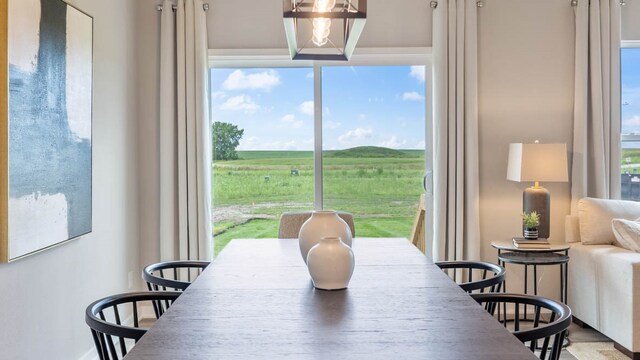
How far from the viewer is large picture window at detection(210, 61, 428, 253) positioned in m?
4.76

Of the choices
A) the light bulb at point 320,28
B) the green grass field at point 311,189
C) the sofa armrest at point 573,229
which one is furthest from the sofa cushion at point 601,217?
the light bulb at point 320,28

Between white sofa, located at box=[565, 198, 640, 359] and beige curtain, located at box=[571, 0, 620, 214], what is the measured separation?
24cm

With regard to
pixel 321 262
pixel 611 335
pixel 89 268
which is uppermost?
pixel 321 262

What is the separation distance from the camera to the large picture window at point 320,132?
4.76 metres

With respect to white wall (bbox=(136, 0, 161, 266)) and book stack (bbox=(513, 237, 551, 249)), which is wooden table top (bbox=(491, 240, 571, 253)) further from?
white wall (bbox=(136, 0, 161, 266))

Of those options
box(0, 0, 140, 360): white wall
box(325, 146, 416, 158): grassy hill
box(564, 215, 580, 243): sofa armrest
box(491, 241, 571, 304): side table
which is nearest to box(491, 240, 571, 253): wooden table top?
box(491, 241, 571, 304): side table

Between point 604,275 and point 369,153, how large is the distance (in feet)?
6.13

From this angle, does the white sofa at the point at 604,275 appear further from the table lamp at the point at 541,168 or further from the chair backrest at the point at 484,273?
the chair backrest at the point at 484,273

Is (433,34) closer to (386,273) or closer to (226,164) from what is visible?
(226,164)

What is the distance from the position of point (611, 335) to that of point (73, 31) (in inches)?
142

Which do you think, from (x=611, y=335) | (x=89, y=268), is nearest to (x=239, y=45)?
(x=89, y=268)

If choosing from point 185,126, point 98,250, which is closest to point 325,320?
point 98,250

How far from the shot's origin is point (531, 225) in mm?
4129

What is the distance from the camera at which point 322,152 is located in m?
4.75
